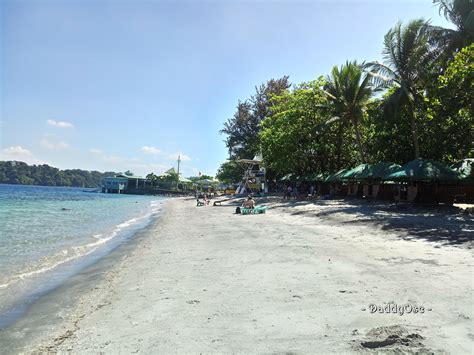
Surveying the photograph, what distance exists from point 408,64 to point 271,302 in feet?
79.1

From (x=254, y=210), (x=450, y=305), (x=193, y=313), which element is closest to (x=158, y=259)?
(x=193, y=313)

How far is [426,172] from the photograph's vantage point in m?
20.5

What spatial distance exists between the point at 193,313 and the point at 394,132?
2941cm

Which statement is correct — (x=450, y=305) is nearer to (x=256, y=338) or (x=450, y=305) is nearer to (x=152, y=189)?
(x=256, y=338)

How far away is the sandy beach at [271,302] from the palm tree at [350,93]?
21781 mm

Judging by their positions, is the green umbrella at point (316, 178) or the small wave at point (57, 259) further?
the green umbrella at point (316, 178)

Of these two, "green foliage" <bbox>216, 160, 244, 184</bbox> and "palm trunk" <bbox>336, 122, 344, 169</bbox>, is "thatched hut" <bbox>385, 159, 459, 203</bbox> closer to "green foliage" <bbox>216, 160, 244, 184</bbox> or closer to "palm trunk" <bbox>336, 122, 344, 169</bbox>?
"palm trunk" <bbox>336, 122, 344, 169</bbox>

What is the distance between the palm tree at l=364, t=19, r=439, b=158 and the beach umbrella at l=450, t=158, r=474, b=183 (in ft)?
8.89

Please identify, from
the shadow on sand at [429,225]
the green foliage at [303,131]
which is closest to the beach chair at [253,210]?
the shadow on sand at [429,225]

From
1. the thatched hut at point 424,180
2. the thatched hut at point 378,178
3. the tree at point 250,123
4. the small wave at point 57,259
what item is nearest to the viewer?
the small wave at point 57,259

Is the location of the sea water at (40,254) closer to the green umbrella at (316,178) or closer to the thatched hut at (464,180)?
the thatched hut at (464,180)

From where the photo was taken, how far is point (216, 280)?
764cm

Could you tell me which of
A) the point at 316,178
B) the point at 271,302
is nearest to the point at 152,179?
the point at 316,178

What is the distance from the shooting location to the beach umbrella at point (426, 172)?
20328 millimetres
